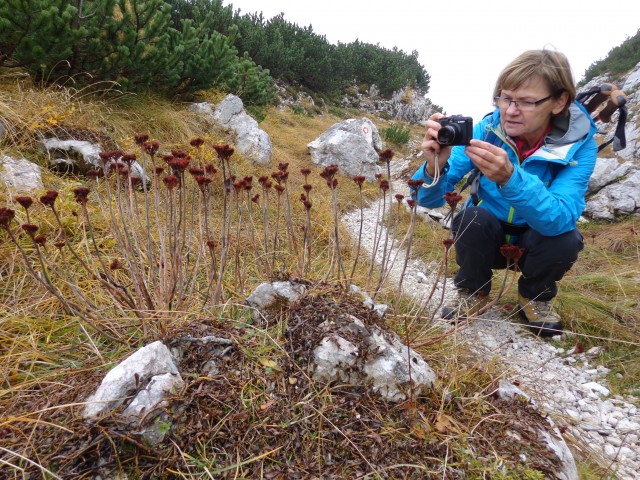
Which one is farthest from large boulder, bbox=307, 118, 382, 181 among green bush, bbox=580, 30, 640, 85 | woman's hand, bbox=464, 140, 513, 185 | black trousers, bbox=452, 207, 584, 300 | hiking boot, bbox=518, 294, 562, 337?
green bush, bbox=580, 30, 640, 85

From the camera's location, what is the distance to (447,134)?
6.50 feet

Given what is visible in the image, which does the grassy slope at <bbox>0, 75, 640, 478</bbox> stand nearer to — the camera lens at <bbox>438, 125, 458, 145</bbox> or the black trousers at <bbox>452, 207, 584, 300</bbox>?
the black trousers at <bbox>452, 207, 584, 300</bbox>

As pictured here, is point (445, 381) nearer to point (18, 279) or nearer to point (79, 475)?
point (79, 475)

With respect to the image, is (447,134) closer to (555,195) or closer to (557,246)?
(555,195)

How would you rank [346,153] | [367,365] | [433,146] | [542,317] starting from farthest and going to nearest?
[346,153]
[542,317]
[433,146]
[367,365]

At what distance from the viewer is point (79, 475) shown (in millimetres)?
1016

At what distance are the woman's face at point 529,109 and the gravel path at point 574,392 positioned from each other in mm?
1063

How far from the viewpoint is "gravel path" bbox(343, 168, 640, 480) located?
1.63 meters

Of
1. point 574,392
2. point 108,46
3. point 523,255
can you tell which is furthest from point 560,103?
point 108,46

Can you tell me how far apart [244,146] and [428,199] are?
390cm

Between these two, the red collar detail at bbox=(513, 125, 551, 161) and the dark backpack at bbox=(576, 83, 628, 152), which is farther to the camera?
the dark backpack at bbox=(576, 83, 628, 152)

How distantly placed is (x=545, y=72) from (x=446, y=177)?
2.59ft

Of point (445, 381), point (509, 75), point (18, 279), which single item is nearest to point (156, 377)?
point (445, 381)

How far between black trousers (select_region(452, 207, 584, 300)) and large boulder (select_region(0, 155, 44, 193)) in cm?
308
